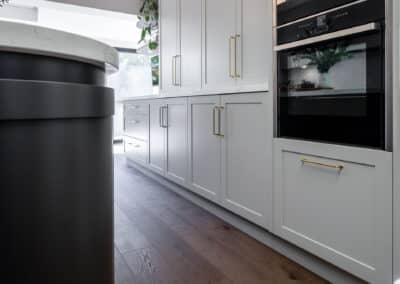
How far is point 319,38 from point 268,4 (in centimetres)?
44

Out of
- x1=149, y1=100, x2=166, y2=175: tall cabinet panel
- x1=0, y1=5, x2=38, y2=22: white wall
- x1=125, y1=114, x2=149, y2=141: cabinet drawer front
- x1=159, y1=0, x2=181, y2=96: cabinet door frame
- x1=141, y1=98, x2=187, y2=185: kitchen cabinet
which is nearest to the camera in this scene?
x1=141, y1=98, x2=187, y2=185: kitchen cabinet

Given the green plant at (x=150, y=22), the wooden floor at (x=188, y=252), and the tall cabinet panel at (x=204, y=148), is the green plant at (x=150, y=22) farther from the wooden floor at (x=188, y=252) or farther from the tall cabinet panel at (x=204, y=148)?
the wooden floor at (x=188, y=252)

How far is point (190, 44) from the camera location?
256 cm

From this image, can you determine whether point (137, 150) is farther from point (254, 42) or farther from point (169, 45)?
point (254, 42)

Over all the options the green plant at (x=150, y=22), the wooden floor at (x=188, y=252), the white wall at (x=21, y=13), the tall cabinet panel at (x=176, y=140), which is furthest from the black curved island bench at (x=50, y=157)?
the white wall at (x=21, y=13)

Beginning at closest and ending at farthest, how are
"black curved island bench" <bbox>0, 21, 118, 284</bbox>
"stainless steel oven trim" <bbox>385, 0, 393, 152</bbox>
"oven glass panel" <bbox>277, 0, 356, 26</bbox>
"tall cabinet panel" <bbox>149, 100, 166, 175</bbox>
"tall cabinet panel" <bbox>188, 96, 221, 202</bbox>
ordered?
"black curved island bench" <bbox>0, 21, 118, 284</bbox>
"stainless steel oven trim" <bbox>385, 0, 393, 152</bbox>
"oven glass panel" <bbox>277, 0, 356, 26</bbox>
"tall cabinet panel" <bbox>188, 96, 221, 202</bbox>
"tall cabinet panel" <bbox>149, 100, 166, 175</bbox>

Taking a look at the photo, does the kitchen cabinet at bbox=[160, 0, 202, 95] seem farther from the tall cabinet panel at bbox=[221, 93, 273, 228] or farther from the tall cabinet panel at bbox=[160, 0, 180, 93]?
the tall cabinet panel at bbox=[221, 93, 273, 228]

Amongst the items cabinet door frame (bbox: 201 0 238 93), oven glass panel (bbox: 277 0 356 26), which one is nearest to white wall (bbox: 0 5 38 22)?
cabinet door frame (bbox: 201 0 238 93)

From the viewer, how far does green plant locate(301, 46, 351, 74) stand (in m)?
1.25

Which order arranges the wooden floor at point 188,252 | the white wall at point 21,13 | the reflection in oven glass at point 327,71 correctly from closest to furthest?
the reflection in oven glass at point 327,71 → the wooden floor at point 188,252 → the white wall at point 21,13

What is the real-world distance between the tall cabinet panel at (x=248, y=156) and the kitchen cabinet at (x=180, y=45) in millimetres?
675

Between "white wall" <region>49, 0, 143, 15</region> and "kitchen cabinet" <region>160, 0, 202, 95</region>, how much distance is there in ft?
4.21

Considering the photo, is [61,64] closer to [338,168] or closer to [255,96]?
[338,168]

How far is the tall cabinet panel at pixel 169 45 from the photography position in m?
2.82
